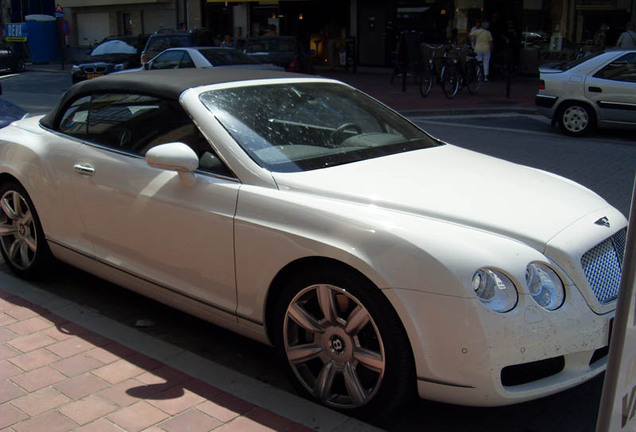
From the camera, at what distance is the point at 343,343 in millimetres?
3225

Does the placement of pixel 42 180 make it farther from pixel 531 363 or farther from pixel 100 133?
pixel 531 363

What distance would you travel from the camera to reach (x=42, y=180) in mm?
4676

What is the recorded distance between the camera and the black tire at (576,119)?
39.6ft

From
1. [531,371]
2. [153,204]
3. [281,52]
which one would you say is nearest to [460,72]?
[281,52]

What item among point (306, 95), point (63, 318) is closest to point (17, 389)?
point (63, 318)

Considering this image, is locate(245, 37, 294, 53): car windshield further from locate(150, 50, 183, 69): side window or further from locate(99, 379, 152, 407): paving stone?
locate(99, 379, 152, 407): paving stone

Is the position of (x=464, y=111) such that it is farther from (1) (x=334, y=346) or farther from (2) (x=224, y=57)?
(1) (x=334, y=346)

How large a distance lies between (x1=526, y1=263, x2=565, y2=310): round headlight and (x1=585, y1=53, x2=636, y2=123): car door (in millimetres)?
9735

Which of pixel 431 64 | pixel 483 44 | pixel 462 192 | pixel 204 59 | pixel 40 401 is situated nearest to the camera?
pixel 40 401

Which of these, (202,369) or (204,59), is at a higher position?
(204,59)

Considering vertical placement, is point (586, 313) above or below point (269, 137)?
below

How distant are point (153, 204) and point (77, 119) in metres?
1.29

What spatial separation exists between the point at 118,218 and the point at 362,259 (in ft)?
5.84

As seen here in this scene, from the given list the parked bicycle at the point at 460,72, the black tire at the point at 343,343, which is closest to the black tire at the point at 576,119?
the parked bicycle at the point at 460,72
